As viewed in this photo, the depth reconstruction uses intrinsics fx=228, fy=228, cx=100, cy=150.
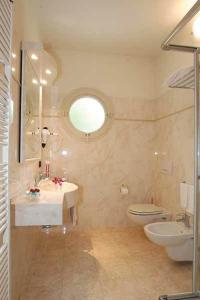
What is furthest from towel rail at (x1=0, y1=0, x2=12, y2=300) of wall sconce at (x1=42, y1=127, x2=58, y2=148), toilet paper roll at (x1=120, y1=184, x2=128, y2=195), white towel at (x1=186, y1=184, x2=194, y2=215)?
toilet paper roll at (x1=120, y1=184, x2=128, y2=195)

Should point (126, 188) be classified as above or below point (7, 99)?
below

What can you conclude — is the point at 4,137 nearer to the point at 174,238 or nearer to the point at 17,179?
the point at 17,179

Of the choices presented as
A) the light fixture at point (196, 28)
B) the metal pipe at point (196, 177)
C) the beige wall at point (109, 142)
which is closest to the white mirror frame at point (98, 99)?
the beige wall at point (109, 142)

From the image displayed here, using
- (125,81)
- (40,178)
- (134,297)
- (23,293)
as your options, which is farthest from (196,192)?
(125,81)

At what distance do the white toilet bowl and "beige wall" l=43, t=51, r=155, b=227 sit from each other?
1139 millimetres

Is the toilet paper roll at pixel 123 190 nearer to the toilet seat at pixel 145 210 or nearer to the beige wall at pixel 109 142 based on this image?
the beige wall at pixel 109 142

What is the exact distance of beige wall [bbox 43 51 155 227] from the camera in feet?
11.2

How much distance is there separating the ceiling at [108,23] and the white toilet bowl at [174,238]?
7.53 feet

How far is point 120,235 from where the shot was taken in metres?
3.32

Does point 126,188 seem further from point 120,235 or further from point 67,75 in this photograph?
point 67,75

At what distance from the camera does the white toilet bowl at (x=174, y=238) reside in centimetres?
220

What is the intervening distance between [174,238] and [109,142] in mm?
1736

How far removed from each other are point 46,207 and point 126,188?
1993mm

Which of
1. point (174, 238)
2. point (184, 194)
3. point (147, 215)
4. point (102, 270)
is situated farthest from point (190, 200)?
point (102, 270)
